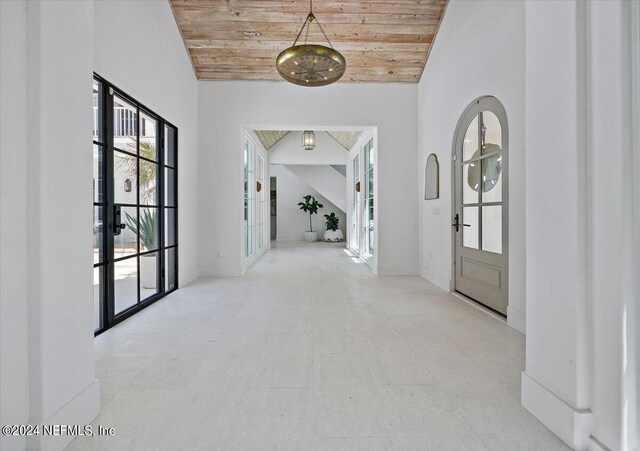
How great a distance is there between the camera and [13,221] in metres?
1.21

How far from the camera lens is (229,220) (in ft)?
16.6

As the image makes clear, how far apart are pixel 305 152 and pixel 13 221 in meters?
8.69

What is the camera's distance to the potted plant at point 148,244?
348 centimetres

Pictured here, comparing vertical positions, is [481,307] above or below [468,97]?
below

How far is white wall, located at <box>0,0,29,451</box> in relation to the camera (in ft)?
3.84

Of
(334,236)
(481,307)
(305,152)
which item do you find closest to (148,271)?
(481,307)

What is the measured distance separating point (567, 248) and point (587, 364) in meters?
0.47

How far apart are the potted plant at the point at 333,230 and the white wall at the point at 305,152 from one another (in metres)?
3.07

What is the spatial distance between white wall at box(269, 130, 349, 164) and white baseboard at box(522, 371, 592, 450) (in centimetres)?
852

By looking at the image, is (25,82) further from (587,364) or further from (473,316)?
(473,316)

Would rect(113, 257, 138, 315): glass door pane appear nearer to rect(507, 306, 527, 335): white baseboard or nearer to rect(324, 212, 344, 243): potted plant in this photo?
rect(507, 306, 527, 335): white baseboard

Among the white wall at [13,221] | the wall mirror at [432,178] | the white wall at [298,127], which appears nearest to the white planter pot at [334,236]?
the white wall at [298,127]

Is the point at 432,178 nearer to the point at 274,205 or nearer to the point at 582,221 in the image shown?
the point at 582,221

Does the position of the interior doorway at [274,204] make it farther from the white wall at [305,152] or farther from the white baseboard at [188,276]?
the white baseboard at [188,276]
